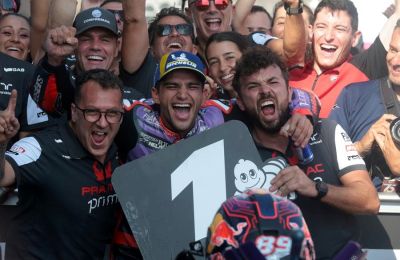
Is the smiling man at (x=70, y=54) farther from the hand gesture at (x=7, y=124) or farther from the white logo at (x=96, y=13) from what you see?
the hand gesture at (x=7, y=124)

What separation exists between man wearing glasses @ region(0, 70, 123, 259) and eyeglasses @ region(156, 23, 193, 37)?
1.37m

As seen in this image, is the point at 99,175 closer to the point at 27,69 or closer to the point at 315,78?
the point at 27,69

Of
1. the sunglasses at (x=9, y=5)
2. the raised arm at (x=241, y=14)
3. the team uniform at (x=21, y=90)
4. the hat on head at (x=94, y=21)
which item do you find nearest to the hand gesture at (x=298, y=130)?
the hat on head at (x=94, y=21)

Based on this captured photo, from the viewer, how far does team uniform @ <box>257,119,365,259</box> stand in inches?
175

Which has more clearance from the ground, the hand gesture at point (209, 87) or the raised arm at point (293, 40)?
the raised arm at point (293, 40)

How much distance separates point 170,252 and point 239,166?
596 mm

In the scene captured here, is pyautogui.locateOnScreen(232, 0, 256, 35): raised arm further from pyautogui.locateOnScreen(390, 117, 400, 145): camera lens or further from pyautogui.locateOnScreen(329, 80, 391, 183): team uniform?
pyautogui.locateOnScreen(390, 117, 400, 145): camera lens

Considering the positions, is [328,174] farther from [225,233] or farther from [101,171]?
[225,233]

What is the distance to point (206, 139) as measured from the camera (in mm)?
4066

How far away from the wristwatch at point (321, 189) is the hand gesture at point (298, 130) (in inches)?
9.9

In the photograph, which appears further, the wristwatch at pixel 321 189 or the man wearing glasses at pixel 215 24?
the man wearing glasses at pixel 215 24

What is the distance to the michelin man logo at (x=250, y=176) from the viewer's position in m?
4.06

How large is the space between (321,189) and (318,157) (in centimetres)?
33

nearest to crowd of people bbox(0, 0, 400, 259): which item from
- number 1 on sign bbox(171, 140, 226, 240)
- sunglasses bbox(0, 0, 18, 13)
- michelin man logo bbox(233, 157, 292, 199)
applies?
michelin man logo bbox(233, 157, 292, 199)
